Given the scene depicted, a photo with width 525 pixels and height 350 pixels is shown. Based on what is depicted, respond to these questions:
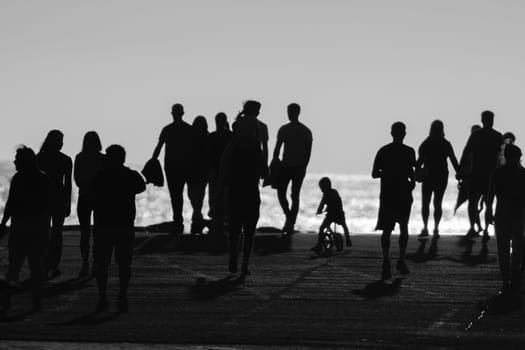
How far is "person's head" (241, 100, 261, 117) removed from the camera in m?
18.9

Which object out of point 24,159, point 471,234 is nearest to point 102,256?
point 24,159

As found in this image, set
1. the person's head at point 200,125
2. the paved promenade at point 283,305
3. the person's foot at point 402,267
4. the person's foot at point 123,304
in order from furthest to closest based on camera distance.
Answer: the person's head at point 200,125 < the person's foot at point 402,267 < the person's foot at point 123,304 < the paved promenade at point 283,305

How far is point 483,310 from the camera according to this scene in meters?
15.5

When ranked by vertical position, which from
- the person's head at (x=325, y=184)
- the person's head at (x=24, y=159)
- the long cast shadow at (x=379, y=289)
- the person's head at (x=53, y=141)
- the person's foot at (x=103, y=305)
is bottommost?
the person's foot at (x=103, y=305)

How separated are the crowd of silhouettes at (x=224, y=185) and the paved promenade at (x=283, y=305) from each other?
431 millimetres

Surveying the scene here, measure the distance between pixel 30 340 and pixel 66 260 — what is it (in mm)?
8347

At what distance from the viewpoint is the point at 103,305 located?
15.4m

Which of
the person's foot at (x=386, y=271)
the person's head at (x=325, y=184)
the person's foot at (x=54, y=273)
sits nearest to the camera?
the person's foot at (x=386, y=271)

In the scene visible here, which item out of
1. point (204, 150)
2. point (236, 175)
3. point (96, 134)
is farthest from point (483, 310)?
point (204, 150)

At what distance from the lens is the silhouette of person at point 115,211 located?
15.5 metres

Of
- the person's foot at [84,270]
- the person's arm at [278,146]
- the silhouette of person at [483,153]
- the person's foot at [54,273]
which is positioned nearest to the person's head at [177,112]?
the person's arm at [278,146]

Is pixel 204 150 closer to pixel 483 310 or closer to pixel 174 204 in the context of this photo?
pixel 174 204

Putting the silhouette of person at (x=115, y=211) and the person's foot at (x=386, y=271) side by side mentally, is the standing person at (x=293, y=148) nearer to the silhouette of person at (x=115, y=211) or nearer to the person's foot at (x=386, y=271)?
the person's foot at (x=386, y=271)

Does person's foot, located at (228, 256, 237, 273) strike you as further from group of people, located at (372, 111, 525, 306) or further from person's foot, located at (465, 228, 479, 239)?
person's foot, located at (465, 228, 479, 239)
